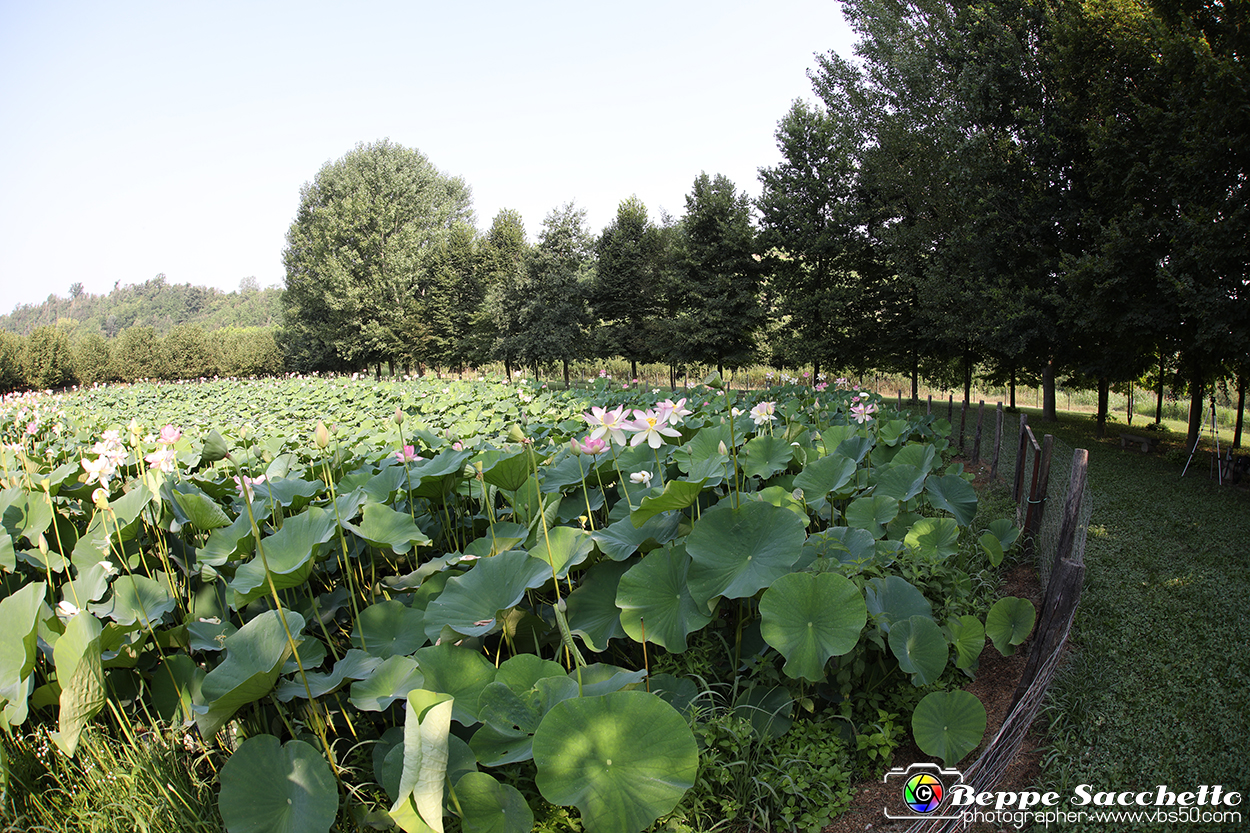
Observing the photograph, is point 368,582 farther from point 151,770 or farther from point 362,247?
point 362,247

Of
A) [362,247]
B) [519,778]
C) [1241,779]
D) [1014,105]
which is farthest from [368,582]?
[362,247]

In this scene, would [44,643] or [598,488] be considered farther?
[598,488]

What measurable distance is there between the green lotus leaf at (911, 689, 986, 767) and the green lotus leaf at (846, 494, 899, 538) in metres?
1.07

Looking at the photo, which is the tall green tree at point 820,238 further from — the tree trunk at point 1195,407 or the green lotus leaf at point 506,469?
the green lotus leaf at point 506,469

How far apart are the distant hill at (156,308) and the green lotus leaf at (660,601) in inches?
4186

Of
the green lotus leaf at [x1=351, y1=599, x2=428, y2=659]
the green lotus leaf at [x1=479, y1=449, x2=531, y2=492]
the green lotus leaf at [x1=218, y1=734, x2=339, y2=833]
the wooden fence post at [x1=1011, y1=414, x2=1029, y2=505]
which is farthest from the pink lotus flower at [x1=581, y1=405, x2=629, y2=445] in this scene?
the wooden fence post at [x1=1011, y1=414, x2=1029, y2=505]

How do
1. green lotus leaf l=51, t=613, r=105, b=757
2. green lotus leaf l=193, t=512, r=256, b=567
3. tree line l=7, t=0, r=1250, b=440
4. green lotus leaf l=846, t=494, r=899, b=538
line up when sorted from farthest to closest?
tree line l=7, t=0, r=1250, b=440 < green lotus leaf l=846, t=494, r=899, b=538 < green lotus leaf l=193, t=512, r=256, b=567 < green lotus leaf l=51, t=613, r=105, b=757

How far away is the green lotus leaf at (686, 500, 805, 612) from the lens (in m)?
2.10

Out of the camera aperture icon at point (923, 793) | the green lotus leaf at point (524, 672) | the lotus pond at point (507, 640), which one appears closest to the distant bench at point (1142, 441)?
the lotus pond at point (507, 640)

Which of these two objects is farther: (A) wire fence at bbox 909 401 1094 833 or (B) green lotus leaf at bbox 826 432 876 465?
(B) green lotus leaf at bbox 826 432 876 465

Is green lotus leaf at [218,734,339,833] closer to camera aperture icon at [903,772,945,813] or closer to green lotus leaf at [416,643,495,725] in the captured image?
green lotus leaf at [416,643,495,725]

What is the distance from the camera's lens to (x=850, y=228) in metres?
17.1

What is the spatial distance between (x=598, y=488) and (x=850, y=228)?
16206 mm

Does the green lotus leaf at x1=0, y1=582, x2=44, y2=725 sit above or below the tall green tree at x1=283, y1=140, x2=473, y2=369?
below
